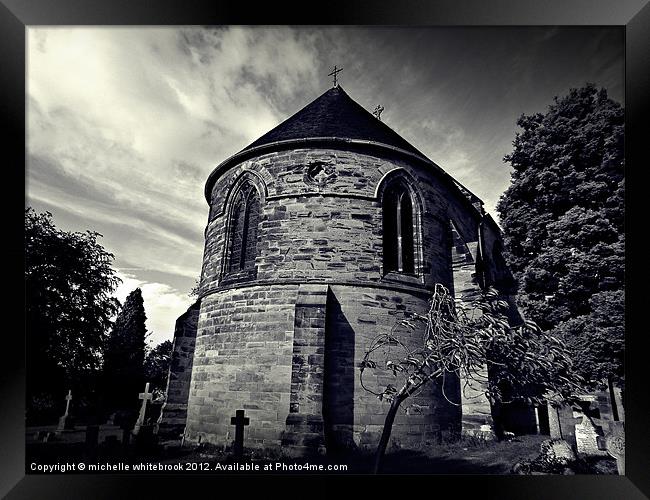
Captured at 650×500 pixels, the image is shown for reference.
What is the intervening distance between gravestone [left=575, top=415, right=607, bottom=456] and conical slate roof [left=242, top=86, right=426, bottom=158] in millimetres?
5978

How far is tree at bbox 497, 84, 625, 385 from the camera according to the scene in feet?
21.2

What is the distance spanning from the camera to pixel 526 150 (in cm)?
772

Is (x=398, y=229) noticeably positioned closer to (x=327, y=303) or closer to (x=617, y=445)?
(x=327, y=303)

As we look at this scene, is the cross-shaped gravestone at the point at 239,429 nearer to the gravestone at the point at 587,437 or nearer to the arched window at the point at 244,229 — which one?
the arched window at the point at 244,229

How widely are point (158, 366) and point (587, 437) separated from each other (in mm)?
9822

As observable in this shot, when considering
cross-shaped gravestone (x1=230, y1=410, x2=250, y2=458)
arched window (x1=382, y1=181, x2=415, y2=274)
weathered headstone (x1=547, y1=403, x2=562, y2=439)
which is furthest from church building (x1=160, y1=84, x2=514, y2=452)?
weathered headstone (x1=547, y1=403, x2=562, y2=439)

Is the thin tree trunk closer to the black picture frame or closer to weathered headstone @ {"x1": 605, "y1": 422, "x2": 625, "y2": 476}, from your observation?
the black picture frame

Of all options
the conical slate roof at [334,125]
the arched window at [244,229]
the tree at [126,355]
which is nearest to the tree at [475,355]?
the arched window at [244,229]

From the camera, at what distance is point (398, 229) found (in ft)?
27.5

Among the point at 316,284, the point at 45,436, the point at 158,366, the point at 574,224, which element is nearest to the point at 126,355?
the point at 45,436

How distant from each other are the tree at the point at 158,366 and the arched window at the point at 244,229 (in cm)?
309

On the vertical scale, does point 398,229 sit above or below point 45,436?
above

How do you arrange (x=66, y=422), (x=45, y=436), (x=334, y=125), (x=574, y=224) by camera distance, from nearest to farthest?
1. (x=66, y=422)
2. (x=45, y=436)
3. (x=574, y=224)
4. (x=334, y=125)
